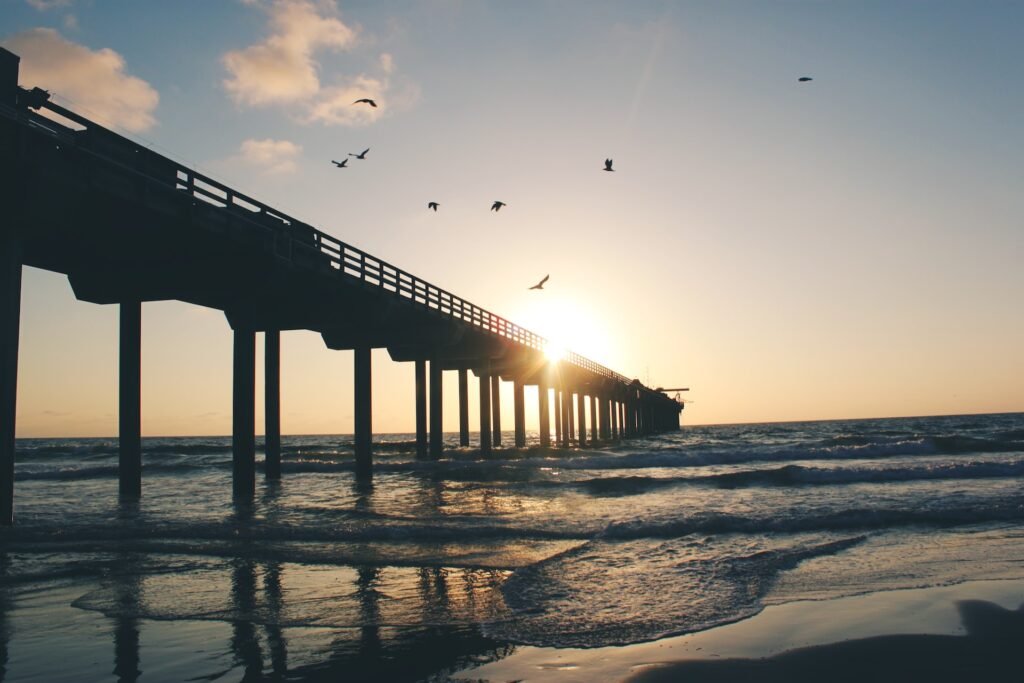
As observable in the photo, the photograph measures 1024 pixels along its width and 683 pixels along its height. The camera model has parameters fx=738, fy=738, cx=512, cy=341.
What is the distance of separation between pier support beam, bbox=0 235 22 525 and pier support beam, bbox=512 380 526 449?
113 ft

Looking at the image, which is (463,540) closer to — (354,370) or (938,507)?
(938,507)

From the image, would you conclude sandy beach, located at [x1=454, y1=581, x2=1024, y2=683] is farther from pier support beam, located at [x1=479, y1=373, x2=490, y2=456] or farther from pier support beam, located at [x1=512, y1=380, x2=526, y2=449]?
pier support beam, located at [x1=512, y1=380, x2=526, y2=449]

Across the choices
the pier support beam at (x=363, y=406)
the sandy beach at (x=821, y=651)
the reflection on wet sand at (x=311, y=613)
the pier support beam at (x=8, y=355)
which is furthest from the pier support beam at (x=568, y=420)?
the sandy beach at (x=821, y=651)

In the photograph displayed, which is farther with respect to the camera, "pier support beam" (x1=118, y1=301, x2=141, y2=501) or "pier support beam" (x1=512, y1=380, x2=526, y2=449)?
"pier support beam" (x1=512, y1=380, x2=526, y2=449)

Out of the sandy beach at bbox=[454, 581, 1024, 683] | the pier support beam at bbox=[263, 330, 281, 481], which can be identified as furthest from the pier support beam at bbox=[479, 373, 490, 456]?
the sandy beach at bbox=[454, 581, 1024, 683]

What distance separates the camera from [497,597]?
23.3ft

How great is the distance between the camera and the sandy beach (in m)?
4.68

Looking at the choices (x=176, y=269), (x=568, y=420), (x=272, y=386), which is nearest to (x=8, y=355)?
(x=176, y=269)

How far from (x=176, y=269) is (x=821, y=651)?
15.8 meters

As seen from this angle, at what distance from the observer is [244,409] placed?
18422 millimetres

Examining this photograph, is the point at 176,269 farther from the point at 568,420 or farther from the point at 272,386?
the point at 568,420

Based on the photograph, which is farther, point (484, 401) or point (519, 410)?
point (519, 410)

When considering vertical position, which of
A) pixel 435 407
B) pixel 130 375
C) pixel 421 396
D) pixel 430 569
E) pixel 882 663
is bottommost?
pixel 430 569

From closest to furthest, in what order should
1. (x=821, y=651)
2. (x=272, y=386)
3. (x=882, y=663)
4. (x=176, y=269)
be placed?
(x=882, y=663) < (x=821, y=651) < (x=176, y=269) < (x=272, y=386)
